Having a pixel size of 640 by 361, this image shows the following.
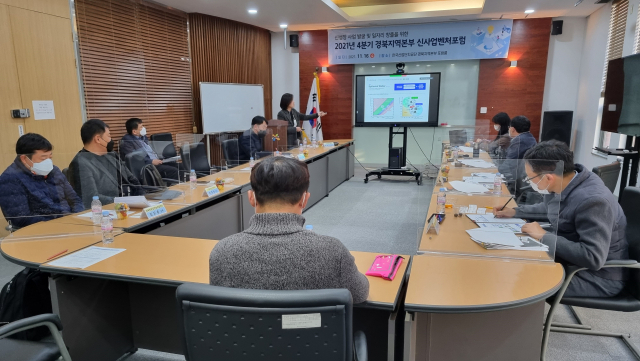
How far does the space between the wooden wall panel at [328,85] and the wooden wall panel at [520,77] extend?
258cm

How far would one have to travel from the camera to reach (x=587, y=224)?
177 cm

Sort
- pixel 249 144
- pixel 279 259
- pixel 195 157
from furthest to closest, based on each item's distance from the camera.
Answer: pixel 249 144 → pixel 195 157 → pixel 279 259

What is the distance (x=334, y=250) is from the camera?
109 centimetres

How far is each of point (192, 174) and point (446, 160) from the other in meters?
2.44

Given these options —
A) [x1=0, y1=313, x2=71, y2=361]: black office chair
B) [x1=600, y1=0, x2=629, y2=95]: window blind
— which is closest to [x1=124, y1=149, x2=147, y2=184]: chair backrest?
[x1=0, y1=313, x2=71, y2=361]: black office chair

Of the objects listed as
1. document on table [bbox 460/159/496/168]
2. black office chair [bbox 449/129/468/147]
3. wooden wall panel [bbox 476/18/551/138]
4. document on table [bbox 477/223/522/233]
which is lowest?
document on table [bbox 477/223/522/233]

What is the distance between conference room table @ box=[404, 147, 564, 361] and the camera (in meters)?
1.39

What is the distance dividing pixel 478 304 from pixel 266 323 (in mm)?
801

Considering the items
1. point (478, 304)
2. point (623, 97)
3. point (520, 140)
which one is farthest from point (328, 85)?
point (478, 304)

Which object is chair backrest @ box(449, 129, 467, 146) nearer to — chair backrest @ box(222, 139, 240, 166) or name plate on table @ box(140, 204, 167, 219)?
chair backrest @ box(222, 139, 240, 166)

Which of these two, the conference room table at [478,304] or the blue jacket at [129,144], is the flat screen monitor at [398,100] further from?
the conference room table at [478,304]

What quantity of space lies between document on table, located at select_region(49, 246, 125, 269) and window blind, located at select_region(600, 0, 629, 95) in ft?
19.9

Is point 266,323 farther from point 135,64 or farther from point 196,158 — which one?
point 135,64

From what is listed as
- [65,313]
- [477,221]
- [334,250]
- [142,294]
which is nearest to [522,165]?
[477,221]
